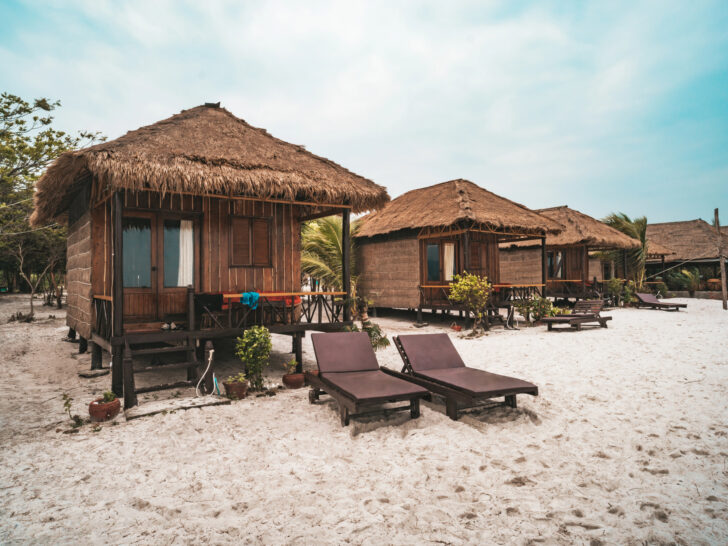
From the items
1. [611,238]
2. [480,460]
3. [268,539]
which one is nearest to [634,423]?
[480,460]

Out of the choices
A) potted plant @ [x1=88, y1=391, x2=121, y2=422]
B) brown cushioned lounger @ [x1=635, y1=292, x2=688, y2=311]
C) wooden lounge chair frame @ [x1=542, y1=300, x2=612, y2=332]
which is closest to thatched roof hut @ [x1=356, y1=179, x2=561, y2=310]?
wooden lounge chair frame @ [x1=542, y1=300, x2=612, y2=332]

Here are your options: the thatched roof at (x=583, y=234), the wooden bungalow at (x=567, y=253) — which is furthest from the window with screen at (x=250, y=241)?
the wooden bungalow at (x=567, y=253)

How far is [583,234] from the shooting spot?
60.1 feet

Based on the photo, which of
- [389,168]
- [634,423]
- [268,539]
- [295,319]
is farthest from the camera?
[389,168]

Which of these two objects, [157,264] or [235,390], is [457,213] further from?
[235,390]

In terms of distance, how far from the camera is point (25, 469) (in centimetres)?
365

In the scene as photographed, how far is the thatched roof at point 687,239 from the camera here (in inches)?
1017

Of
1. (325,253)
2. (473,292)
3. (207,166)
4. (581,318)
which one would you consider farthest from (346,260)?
(325,253)

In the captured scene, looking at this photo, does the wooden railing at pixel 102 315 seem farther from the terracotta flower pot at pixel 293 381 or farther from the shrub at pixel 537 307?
the shrub at pixel 537 307

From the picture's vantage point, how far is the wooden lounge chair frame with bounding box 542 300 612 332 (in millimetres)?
11359

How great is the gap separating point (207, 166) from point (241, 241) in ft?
5.38

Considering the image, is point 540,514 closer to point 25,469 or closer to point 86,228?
point 25,469

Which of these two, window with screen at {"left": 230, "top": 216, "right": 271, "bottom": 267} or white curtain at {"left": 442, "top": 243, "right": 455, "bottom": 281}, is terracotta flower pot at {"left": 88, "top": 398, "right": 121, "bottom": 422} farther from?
white curtain at {"left": 442, "top": 243, "right": 455, "bottom": 281}

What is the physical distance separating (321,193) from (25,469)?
533cm
